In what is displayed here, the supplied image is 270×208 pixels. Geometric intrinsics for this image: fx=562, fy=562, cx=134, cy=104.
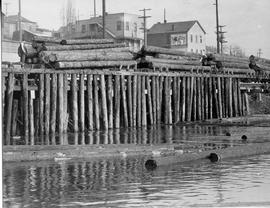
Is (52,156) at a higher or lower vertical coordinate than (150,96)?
lower

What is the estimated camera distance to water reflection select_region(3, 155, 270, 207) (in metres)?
7.65

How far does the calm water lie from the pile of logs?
34.2 feet

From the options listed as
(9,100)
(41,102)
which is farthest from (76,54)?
(9,100)

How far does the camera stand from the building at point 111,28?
57125mm

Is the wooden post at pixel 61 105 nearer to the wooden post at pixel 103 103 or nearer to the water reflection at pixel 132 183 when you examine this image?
the wooden post at pixel 103 103

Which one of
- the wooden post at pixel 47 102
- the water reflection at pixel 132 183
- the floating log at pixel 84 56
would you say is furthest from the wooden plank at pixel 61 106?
the water reflection at pixel 132 183

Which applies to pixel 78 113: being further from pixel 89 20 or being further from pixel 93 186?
pixel 89 20

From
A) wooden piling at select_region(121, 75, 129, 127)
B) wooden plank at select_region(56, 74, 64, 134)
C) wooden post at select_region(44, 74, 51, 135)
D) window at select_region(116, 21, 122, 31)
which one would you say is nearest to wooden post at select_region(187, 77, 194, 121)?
wooden piling at select_region(121, 75, 129, 127)

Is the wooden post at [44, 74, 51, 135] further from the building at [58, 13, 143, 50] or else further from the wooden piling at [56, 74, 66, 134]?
the building at [58, 13, 143, 50]

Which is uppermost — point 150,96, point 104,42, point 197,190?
point 104,42

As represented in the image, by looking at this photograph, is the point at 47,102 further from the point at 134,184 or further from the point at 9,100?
the point at 134,184

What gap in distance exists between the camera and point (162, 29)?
6831 centimetres

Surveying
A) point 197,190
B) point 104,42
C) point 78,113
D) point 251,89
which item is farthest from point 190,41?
→ point 197,190

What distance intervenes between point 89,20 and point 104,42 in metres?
32.6
